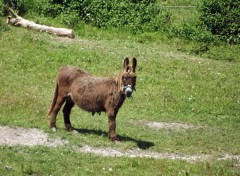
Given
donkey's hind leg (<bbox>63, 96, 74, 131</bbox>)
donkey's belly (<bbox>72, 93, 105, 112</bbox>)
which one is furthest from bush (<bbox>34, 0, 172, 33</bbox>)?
donkey's belly (<bbox>72, 93, 105, 112</bbox>)

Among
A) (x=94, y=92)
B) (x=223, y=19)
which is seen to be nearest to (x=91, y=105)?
(x=94, y=92)

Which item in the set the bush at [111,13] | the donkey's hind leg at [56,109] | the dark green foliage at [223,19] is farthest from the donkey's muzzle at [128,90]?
the dark green foliage at [223,19]

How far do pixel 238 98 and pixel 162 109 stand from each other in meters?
3.31

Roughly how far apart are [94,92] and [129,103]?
4.72 m

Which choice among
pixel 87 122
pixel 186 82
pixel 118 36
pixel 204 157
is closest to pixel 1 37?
pixel 118 36

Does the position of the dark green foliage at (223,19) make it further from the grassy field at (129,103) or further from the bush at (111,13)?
the bush at (111,13)

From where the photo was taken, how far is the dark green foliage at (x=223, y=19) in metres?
28.2

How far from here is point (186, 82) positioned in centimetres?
2225

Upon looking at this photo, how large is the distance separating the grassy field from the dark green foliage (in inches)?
72.0

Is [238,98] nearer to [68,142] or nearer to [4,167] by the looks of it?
[68,142]

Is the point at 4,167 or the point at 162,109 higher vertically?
the point at 4,167

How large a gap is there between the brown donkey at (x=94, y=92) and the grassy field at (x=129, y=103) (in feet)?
1.98

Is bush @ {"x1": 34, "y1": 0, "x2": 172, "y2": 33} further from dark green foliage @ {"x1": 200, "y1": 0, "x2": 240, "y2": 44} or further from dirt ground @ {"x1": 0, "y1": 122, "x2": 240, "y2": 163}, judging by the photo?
dirt ground @ {"x1": 0, "y1": 122, "x2": 240, "y2": 163}

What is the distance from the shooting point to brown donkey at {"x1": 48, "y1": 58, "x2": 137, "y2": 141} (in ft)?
47.2
